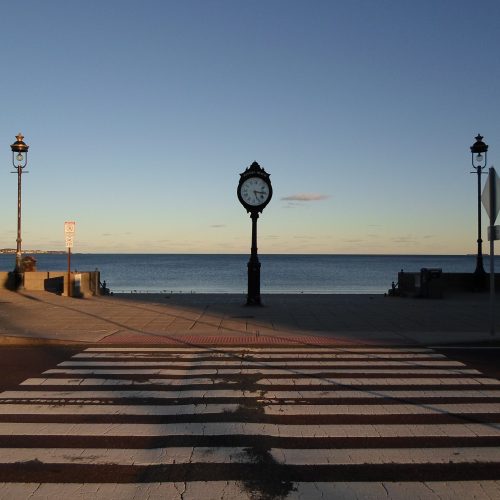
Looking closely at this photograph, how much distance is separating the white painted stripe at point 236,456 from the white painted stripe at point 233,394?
215 centimetres

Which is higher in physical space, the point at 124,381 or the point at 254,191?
the point at 254,191

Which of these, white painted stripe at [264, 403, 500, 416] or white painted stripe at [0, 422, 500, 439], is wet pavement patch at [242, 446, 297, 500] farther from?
white painted stripe at [264, 403, 500, 416]

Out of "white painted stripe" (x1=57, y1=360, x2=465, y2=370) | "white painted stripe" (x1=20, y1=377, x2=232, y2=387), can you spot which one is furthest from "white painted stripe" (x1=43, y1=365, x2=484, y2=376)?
"white painted stripe" (x1=20, y1=377, x2=232, y2=387)

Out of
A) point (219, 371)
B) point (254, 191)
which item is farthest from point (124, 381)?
point (254, 191)

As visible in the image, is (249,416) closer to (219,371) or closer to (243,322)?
(219,371)

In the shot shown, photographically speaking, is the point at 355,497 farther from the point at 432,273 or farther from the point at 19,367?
the point at 432,273

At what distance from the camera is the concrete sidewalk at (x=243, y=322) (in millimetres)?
13242

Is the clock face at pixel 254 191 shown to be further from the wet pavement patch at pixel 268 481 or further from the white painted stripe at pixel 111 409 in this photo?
the wet pavement patch at pixel 268 481

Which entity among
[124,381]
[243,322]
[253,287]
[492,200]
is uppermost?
[492,200]

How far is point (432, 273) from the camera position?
24312 millimetres

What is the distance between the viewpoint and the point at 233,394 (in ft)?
26.8

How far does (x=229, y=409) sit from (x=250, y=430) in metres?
0.93

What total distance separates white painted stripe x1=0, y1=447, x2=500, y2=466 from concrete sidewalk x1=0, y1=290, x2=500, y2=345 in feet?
22.5

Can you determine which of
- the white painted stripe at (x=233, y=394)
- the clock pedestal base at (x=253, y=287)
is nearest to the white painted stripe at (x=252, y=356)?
the white painted stripe at (x=233, y=394)
